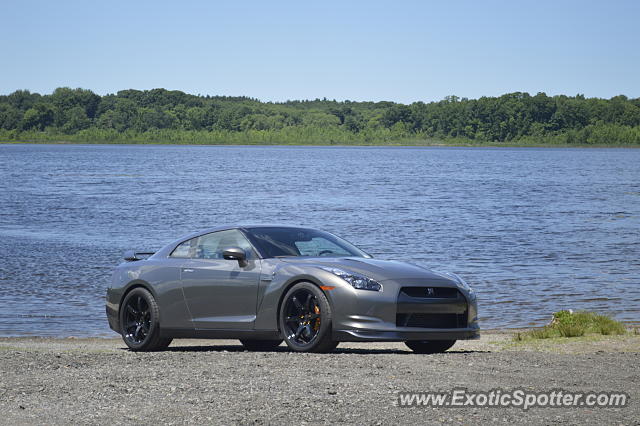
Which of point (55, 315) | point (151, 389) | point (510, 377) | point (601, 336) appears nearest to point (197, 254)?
point (151, 389)

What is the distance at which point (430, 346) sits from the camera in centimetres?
1155

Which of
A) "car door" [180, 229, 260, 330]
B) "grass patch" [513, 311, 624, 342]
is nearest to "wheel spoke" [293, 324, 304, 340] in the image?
"car door" [180, 229, 260, 330]

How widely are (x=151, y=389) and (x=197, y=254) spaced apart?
11.8 feet

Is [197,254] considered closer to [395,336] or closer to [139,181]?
[395,336]

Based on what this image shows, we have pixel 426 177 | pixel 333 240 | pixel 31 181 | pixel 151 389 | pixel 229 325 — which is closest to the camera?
pixel 151 389

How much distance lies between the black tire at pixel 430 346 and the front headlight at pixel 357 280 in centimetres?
133

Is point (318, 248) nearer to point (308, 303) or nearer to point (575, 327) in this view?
point (308, 303)

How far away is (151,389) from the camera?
27.3 ft

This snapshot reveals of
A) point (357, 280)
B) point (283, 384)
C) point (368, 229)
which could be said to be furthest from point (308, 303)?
point (368, 229)

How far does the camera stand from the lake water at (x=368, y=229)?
22.2 m

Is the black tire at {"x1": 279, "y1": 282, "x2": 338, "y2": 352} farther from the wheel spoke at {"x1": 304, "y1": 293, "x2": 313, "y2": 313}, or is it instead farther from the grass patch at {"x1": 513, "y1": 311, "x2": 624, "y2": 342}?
the grass patch at {"x1": 513, "y1": 311, "x2": 624, "y2": 342}

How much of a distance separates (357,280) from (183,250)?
8.11ft

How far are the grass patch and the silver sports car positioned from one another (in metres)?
4.22

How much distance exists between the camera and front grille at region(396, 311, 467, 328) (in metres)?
10.6
